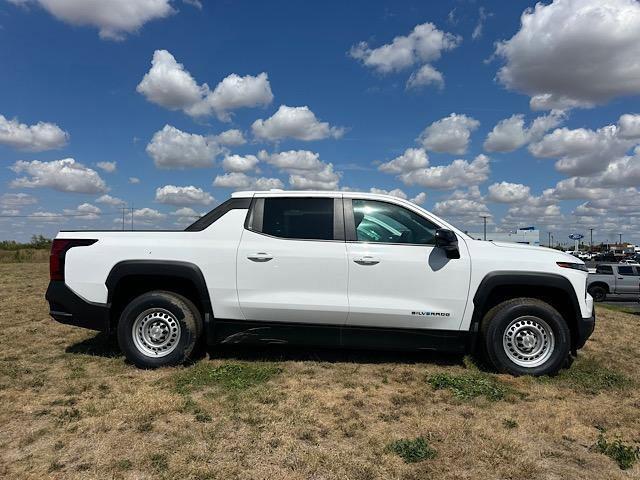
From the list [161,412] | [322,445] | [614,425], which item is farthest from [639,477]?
[161,412]

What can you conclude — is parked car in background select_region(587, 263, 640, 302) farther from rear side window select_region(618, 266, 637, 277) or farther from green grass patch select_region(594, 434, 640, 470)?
green grass patch select_region(594, 434, 640, 470)

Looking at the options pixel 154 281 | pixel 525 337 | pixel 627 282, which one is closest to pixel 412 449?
pixel 525 337

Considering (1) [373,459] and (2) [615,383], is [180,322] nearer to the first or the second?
(1) [373,459]

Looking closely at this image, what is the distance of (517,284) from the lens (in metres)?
5.19

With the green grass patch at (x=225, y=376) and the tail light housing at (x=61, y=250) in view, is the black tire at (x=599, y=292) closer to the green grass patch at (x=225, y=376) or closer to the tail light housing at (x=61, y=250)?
the green grass patch at (x=225, y=376)

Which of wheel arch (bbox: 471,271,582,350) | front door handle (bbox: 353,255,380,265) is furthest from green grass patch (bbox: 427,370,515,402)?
front door handle (bbox: 353,255,380,265)

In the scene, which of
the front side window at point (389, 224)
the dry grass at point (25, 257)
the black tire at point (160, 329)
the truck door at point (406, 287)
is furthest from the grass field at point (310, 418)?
the dry grass at point (25, 257)

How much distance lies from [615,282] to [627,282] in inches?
17.3

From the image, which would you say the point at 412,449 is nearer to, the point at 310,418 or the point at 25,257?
the point at 310,418

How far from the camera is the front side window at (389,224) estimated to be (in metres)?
5.32

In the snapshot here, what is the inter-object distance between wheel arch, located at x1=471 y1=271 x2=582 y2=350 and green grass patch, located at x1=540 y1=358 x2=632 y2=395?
0.32 meters

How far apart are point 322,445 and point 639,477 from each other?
78.9 inches

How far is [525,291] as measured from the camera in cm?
539

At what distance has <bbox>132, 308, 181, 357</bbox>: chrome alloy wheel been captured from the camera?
5344 millimetres
